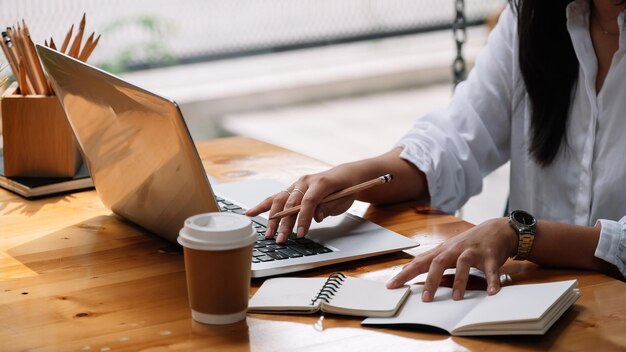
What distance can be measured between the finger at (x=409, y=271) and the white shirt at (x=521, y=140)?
0.43 meters

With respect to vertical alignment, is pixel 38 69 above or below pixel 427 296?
above

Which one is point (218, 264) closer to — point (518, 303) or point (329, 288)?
point (329, 288)

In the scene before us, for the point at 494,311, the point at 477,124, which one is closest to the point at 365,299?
the point at 494,311

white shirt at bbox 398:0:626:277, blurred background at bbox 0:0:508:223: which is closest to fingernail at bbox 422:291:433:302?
white shirt at bbox 398:0:626:277

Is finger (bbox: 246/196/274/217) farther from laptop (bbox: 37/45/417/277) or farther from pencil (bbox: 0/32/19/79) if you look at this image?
pencil (bbox: 0/32/19/79)

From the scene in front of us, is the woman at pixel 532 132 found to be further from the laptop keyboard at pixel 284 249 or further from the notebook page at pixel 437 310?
the notebook page at pixel 437 310

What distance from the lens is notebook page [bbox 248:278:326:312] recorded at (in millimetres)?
911

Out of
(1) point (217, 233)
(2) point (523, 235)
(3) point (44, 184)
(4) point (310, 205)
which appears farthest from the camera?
(3) point (44, 184)

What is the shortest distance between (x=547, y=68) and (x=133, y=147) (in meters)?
0.77

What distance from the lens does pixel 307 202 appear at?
3.78 ft

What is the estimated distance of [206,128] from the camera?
5.14 m

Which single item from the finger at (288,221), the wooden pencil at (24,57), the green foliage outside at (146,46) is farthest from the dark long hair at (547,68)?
the green foliage outside at (146,46)

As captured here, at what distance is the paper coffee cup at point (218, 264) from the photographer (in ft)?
2.75

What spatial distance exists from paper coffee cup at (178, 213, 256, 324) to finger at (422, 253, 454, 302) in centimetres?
20
